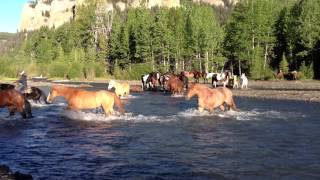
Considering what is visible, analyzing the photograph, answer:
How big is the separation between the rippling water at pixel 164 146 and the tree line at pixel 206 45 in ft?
144

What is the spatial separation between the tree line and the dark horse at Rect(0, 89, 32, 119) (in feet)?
151

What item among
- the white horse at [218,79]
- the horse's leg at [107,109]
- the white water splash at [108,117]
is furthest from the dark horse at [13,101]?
the white horse at [218,79]

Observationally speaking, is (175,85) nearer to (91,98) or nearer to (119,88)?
(119,88)

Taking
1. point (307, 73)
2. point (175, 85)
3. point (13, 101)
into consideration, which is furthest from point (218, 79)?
point (13, 101)

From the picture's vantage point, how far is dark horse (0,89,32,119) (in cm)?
2264

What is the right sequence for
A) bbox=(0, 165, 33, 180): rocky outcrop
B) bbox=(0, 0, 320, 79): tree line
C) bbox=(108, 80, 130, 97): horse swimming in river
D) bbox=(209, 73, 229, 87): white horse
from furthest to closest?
bbox=(0, 0, 320, 79): tree line, bbox=(209, 73, 229, 87): white horse, bbox=(108, 80, 130, 97): horse swimming in river, bbox=(0, 165, 33, 180): rocky outcrop

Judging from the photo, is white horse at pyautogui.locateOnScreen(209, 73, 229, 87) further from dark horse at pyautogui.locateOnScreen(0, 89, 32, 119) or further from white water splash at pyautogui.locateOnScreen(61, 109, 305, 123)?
dark horse at pyautogui.locateOnScreen(0, 89, 32, 119)

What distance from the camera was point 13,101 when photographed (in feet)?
75.4

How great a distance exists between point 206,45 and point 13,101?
199 feet

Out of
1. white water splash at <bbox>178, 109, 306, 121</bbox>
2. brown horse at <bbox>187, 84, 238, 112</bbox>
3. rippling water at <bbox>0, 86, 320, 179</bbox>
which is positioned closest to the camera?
rippling water at <bbox>0, 86, 320, 179</bbox>

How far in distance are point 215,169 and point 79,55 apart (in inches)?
3646

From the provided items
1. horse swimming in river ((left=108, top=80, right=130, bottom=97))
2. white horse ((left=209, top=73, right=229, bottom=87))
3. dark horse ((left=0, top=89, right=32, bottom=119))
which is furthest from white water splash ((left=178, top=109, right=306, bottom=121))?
white horse ((left=209, top=73, right=229, bottom=87))

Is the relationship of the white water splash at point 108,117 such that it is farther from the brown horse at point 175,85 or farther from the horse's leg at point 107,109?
the brown horse at point 175,85

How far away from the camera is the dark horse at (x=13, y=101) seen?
22641mm
